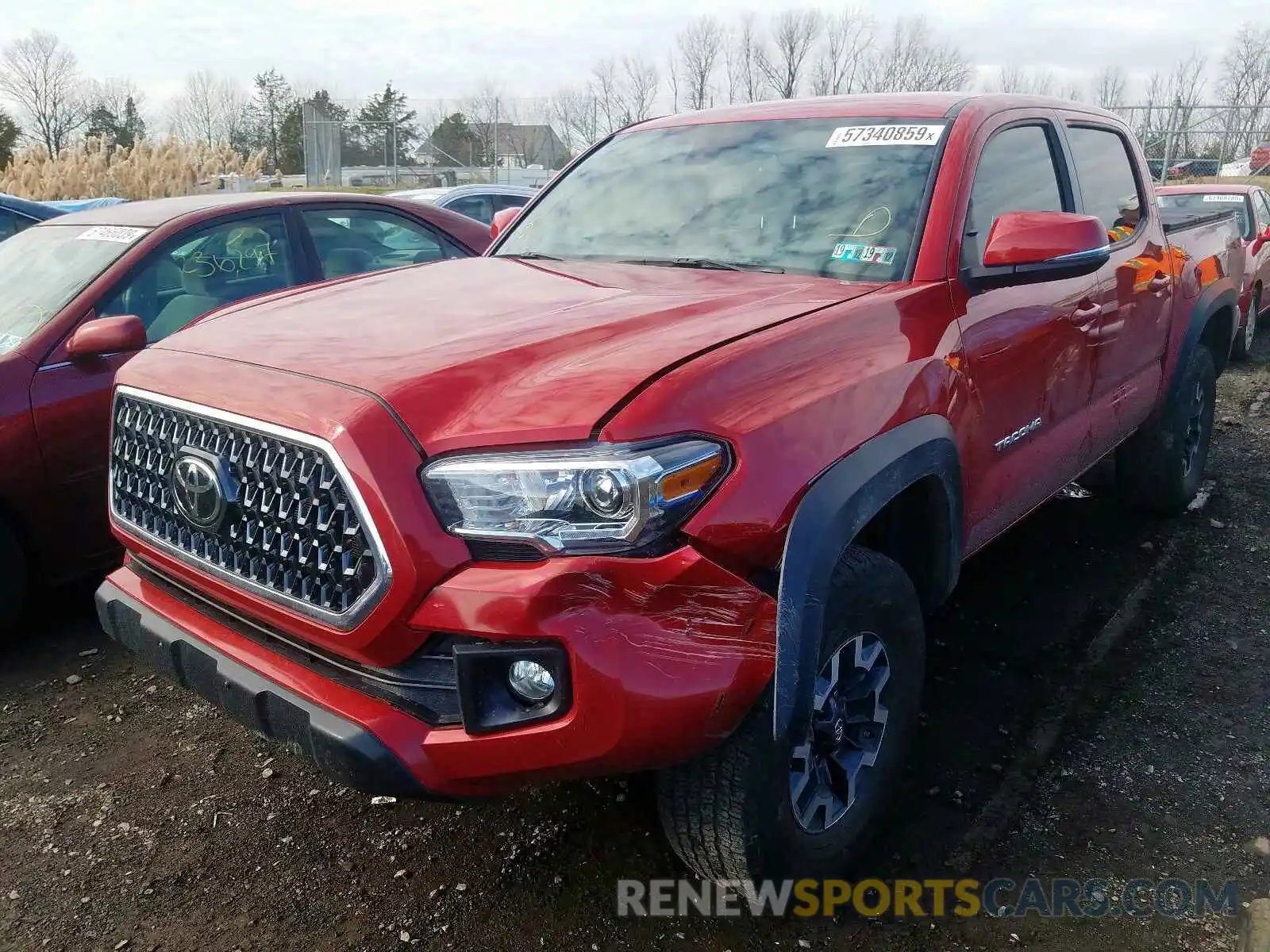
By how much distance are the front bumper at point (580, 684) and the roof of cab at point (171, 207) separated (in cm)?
300

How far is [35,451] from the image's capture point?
11.8 ft

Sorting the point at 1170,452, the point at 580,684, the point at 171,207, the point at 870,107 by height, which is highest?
the point at 870,107

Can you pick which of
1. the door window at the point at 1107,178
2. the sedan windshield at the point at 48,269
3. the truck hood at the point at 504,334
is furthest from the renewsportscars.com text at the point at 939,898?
the sedan windshield at the point at 48,269

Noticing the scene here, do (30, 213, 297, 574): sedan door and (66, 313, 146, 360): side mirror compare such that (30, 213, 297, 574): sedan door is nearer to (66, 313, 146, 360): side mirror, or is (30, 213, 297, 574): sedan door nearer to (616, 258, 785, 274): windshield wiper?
(66, 313, 146, 360): side mirror

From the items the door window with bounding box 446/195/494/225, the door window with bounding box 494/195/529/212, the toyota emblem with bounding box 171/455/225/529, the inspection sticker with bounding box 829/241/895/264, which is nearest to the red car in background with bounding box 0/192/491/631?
the toyota emblem with bounding box 171/455/225/529

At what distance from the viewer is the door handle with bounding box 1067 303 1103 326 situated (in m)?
3.36

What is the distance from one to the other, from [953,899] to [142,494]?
7.31 ft

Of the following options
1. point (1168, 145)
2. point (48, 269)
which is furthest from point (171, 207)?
point (1168, 145)

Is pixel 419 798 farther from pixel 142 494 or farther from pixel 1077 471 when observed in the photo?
pixel 1077 471

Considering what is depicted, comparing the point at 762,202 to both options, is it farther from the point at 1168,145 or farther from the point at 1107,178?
the point at 1168,145

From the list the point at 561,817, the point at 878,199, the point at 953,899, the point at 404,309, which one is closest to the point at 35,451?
the point at 404,309

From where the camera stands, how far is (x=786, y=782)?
2201 mm

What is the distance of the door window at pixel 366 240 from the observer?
15.7 feet

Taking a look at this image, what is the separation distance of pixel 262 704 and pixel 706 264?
5.68 feet
